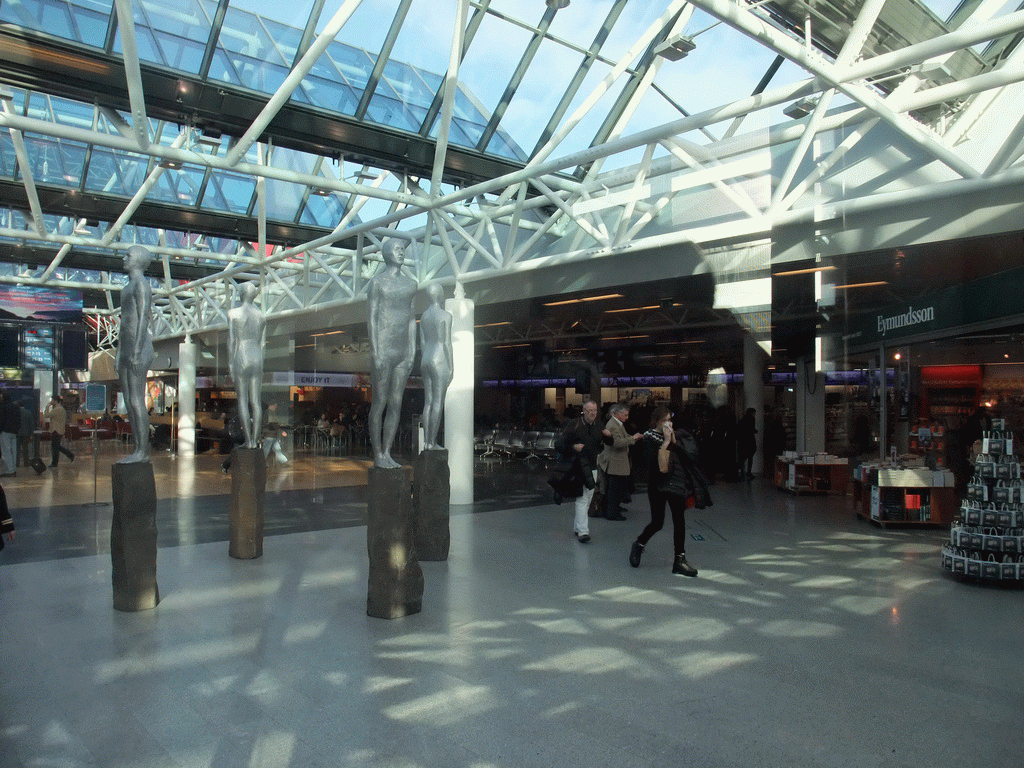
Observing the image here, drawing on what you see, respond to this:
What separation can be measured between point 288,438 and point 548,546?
5.57 metres

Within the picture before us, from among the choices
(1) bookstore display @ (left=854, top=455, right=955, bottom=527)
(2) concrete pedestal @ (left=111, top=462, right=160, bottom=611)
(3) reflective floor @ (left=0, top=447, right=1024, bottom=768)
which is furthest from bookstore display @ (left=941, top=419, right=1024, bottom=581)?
(2) concrete pedestal @ (left=111, top=462, right=160, bottom=611)

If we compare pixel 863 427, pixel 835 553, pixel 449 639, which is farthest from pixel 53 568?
pixel 863 427

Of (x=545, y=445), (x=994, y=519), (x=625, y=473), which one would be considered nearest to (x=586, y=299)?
(x=625, y=473)

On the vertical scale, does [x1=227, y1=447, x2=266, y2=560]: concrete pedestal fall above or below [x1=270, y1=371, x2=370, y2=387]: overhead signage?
below

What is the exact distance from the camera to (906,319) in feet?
38.7

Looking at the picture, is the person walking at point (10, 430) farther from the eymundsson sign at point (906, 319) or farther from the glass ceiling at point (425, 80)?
the eymundsson sign at point (906, 319)

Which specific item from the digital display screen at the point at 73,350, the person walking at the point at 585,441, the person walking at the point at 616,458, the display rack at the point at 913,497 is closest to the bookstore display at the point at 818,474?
Answer: the display rack at the point at 913,497

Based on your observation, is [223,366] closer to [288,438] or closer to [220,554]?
[288,438]

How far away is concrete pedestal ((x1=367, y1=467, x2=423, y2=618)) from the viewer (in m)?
6.49

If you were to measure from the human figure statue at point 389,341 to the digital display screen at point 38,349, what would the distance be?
655 cm

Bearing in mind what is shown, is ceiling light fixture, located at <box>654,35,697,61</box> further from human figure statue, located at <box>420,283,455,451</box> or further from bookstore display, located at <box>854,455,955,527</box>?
bookstore display, located at <box>854,455,955,527</box>

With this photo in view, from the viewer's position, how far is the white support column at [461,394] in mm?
14359

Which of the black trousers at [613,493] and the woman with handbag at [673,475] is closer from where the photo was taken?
the woman with handbag at [673,475]

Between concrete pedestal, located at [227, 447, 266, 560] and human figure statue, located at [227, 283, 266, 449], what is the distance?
781 mm
